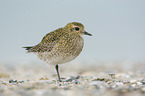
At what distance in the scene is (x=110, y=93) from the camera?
4.50m

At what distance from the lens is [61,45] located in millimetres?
6191

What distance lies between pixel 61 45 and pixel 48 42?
461mm

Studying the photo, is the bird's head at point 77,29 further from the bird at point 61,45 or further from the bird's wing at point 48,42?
the bird's wing at point 48,42

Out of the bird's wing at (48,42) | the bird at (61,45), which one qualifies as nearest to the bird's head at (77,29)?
the bird at (61,45)

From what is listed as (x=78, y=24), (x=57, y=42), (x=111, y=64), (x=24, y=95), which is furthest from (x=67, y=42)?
(x=111, y=64)

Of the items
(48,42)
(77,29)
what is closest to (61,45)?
(48,42)

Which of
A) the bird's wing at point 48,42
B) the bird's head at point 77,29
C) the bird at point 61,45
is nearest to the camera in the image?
the bird at point 61,45

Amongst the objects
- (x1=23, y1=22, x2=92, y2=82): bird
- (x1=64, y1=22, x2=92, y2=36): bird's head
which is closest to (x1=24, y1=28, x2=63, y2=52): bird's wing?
(x1=23, y1=22, x2=92, y2=82): bird

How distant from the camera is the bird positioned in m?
6.17

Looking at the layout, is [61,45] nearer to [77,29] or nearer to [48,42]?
[48,42]

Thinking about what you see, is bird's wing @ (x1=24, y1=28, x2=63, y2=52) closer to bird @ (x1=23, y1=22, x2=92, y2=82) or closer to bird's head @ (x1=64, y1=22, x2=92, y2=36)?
bird @ (x1=23, y1=22, x2=92, y2=82)

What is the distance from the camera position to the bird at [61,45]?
6168 mm

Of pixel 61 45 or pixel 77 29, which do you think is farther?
pixel 77 29

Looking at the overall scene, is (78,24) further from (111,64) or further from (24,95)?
(111,64)
